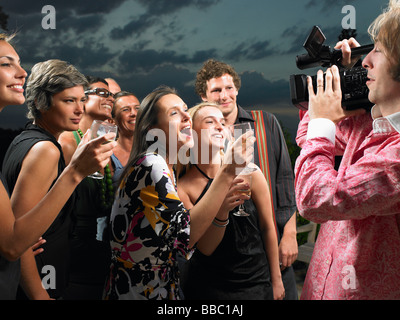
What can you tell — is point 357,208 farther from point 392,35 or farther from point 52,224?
point 52,224

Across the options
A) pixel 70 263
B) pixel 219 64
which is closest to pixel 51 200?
pixel 70 263

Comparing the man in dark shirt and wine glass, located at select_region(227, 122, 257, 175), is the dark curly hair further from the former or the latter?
wine glass, located at select_region(227, 122, 257, 175)

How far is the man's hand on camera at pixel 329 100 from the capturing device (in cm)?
133

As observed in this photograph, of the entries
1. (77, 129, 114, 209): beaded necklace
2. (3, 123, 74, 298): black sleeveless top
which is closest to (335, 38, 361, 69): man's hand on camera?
(3, 123, 74, 298): black sleeveless top

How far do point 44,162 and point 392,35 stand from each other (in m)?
1.47

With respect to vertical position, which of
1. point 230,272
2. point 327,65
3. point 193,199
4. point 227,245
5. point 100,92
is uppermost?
point 100,92

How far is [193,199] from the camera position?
2.07 m

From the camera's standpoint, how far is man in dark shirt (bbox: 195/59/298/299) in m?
2.51

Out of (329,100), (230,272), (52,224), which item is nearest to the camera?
(329,100)

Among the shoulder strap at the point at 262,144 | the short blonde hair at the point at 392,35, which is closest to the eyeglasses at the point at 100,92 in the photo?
the shoulder strap at the point at 262,144

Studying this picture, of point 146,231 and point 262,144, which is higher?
point 262,144

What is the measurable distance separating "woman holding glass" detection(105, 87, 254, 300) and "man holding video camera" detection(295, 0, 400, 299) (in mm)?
501

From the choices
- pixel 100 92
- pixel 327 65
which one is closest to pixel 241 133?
pixel 327 65

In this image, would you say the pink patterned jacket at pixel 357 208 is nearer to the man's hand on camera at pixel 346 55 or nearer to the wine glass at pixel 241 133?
the man's hand on camera at pixel 346 55
